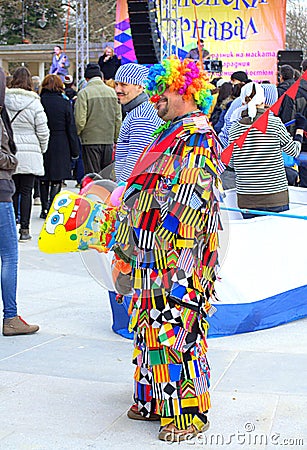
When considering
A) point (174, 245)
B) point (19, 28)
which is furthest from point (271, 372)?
point (19, 28)

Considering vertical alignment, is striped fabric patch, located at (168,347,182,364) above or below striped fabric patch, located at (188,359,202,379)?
above

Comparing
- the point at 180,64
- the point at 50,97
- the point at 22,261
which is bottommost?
the point at 22,261

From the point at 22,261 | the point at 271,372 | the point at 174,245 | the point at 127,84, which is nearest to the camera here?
the point at 174,245

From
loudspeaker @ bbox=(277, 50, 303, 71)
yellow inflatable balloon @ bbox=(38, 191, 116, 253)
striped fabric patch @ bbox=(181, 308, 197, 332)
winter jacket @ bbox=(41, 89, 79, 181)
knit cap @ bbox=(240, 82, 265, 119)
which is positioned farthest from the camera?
loudspeaker @ bbox=(277, 50, 303, 71)

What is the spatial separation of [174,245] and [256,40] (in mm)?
16687

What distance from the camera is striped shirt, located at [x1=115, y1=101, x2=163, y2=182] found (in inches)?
229

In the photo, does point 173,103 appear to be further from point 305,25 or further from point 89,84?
point 305,25

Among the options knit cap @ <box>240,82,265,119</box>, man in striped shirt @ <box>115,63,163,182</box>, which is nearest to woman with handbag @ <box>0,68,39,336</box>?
man in striped shirt @ <box>115,63,163,182</box>

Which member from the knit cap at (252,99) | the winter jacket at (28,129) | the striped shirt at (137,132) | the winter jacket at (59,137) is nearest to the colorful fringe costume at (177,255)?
the striped shirt at (137,132)

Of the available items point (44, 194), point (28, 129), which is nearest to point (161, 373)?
point (28, 129)

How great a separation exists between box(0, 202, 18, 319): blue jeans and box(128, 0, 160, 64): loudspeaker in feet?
40.8

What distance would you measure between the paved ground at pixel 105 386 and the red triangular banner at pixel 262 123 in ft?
5.61

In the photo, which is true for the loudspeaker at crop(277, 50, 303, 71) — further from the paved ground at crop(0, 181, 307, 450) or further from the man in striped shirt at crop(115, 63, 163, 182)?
the man in striped shirt at crop(115, 63, 163, 182)

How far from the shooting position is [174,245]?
3877 mm
